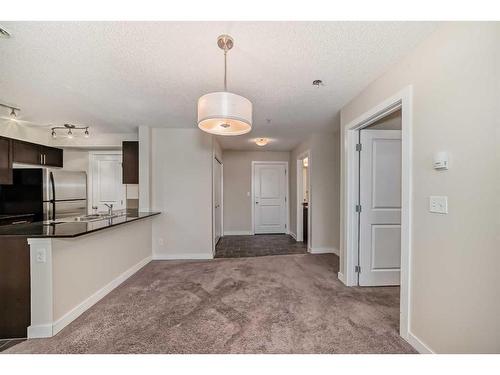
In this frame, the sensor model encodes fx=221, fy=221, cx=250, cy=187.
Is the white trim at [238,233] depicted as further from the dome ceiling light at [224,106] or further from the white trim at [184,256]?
the dome ceiling light at [224,106]

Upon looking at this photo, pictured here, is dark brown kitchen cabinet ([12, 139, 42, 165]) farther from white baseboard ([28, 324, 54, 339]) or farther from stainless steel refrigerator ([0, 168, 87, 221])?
white baseboard ([28, 324, 54, 339])

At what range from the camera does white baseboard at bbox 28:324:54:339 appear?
1834 mm

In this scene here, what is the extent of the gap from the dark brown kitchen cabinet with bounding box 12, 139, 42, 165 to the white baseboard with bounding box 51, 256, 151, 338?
267 cm

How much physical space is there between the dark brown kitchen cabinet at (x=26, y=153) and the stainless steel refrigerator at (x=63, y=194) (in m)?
0.31

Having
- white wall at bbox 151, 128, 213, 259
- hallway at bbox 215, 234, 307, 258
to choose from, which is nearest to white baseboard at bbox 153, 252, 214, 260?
white wall at bbox 151, 128, 213, 259

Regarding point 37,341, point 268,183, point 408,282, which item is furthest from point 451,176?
point 268,183

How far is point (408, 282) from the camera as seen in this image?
175cm

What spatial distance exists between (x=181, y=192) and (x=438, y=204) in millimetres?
3528

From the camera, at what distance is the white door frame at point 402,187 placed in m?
1.73

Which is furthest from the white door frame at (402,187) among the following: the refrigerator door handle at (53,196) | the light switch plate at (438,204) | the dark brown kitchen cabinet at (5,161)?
the dark brown kitchen cabinet at (5,161)
